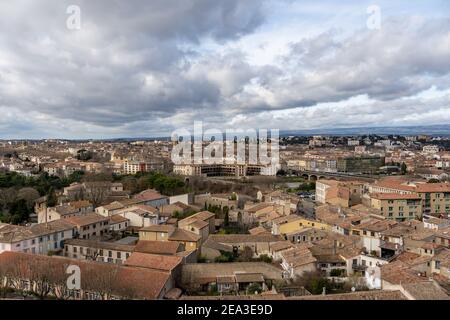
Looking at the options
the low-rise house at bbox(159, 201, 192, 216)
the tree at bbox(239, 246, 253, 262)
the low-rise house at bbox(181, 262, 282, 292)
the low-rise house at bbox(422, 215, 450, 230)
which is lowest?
the tree at bbox(239, 246, 253, 262)

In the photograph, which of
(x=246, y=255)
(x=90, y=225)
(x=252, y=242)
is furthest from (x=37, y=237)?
(x=252, y=242)

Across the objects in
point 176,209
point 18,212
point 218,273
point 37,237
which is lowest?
point 218,273

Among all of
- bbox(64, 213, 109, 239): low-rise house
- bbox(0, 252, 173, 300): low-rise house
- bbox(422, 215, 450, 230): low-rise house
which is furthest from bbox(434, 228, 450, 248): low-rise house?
bbox(64, 213, 109, 239): low-rise house

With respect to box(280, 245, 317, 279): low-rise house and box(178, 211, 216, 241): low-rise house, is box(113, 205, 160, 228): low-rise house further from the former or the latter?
box(280, 245, 317, 279): low-rise house

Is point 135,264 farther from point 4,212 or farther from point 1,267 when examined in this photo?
point 4,212

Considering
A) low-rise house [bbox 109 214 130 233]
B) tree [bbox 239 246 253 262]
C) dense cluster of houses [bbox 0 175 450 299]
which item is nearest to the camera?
dense cluster of houses [bbox 0 175 450 299]

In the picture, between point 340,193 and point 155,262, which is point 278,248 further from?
point 340,193

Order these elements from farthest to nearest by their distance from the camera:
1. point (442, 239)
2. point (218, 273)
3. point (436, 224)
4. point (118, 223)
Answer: point (118, 223) < point (436, 224) < point (442, 239) < point (218, 273)

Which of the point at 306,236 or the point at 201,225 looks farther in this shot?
the point at 201,225

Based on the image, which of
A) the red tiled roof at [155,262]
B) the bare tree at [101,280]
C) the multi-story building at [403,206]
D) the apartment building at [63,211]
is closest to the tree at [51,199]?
the apartment building at [63,211]

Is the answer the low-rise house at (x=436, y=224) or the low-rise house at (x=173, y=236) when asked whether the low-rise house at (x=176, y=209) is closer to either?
Answer: the low-rise house at (x=173, y=236)
